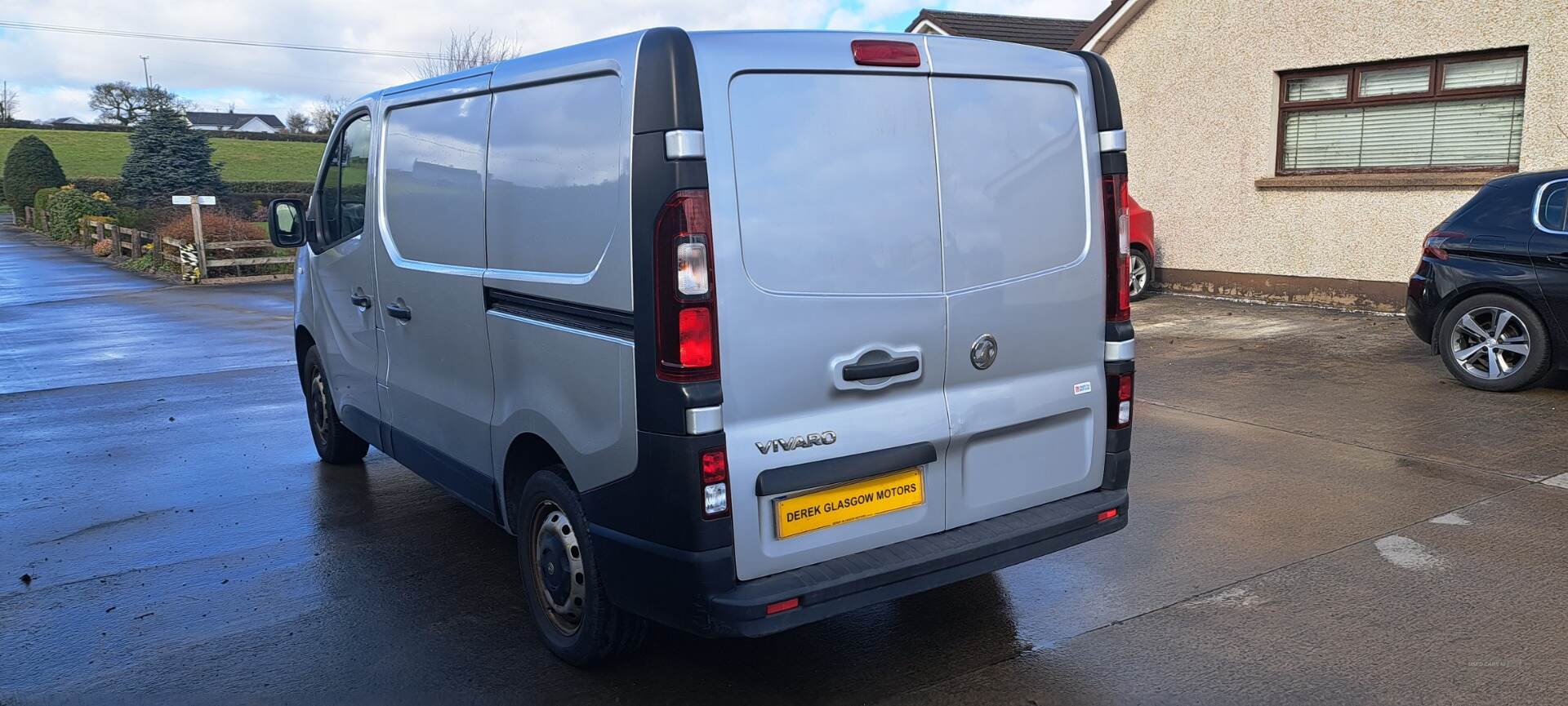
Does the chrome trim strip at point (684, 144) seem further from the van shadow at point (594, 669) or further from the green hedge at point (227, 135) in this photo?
the green hedge at point (227, 135)

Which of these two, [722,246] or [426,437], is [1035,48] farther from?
[426,437]

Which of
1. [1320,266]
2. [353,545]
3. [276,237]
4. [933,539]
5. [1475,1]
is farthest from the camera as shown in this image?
[1320,266]

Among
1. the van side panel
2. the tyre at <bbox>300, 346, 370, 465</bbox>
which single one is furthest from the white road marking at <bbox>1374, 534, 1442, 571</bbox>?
the tyre at <bbox>300, 346, 370, 465</bbox>

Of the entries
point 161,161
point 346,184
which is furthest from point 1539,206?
point 161,161

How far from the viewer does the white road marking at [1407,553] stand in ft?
15.7

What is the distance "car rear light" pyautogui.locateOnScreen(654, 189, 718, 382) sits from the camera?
322 cm

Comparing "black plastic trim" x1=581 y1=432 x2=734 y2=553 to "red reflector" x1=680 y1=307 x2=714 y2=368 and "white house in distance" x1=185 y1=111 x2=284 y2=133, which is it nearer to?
"red reflector" x1=680 y1=307 x2=714 y2=368

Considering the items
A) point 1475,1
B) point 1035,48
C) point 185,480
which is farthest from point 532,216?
point 1475,1

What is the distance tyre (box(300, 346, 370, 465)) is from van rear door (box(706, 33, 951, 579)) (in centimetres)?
413

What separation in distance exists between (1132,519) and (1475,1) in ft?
28.8

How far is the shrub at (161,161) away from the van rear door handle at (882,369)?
35476mm

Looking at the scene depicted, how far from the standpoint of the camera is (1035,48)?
4.07 metres

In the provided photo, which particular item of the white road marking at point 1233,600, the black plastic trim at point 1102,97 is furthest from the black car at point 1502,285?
the black plastic trim at point 1102,97

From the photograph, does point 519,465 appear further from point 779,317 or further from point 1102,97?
point 1102,97
